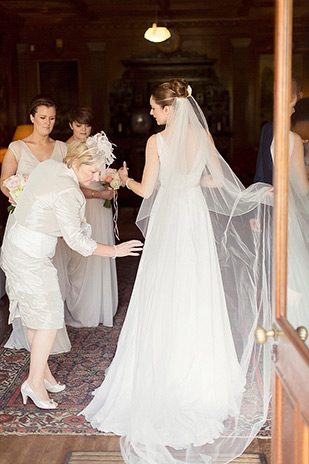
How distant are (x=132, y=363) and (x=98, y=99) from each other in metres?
10.8

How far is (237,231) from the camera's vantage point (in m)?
3.72

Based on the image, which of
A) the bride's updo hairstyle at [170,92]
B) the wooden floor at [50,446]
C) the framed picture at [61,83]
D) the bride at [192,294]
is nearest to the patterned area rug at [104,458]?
the wooden floor at [50,446]

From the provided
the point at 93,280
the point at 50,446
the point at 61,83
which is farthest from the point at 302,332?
the point at 61,83

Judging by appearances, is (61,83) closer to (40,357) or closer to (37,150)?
(37,150)

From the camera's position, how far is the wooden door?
1.81 m

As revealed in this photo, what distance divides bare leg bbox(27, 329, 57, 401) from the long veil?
0.93 m

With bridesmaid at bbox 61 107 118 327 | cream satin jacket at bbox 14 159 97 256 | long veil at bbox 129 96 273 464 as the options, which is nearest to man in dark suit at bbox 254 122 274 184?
long veil at bbox 129 96 273 464

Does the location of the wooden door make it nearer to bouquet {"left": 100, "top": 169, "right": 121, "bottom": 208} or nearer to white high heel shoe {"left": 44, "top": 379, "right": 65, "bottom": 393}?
white high heel shoe {"left": 44, "top": 379, "right": 65, "bottom": 393}

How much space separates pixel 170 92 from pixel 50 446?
2.08 meters

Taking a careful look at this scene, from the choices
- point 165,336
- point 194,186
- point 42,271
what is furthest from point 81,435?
point 194,186

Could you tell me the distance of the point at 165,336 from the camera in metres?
3.60

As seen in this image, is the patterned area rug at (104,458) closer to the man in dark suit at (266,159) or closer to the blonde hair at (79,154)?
the blonde hair at (79,154)

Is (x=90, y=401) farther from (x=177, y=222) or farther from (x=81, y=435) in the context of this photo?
(x=177, y=222)

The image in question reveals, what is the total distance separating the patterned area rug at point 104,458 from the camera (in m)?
3.15
